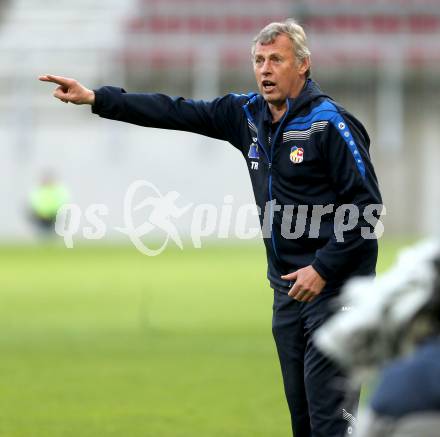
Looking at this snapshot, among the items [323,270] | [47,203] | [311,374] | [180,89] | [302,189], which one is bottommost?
[47,203]

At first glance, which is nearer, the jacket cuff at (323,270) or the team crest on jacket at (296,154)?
the jacket cuff at (323,270)

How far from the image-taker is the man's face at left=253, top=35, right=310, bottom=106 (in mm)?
5340

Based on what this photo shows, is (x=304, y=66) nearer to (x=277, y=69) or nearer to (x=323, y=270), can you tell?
(x=277, y=69)

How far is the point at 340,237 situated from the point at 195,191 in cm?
3599

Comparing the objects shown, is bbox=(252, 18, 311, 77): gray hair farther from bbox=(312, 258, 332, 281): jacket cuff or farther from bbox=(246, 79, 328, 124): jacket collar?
bbox=(312, 258, 332, 281): jacket cuff

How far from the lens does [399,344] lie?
2945 mm

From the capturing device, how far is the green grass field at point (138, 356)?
26.5 feet

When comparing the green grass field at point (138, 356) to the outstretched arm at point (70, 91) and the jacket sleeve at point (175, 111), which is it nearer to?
the jacket sleeve at point (175, 111)

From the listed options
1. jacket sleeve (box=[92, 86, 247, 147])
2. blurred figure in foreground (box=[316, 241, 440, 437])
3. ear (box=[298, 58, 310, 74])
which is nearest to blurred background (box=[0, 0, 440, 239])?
jacket sleeve (box=[92, 86, 247, 147])

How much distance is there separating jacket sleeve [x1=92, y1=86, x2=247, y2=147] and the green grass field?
251 centimetres

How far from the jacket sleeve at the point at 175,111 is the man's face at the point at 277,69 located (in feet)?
0.98

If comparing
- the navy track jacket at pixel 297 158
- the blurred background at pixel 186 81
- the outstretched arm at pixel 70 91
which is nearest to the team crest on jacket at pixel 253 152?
the navy track jacket at pixel 297 158

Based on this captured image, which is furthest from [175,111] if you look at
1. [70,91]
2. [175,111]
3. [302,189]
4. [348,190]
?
[348,190]

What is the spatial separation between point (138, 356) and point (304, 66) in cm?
653
